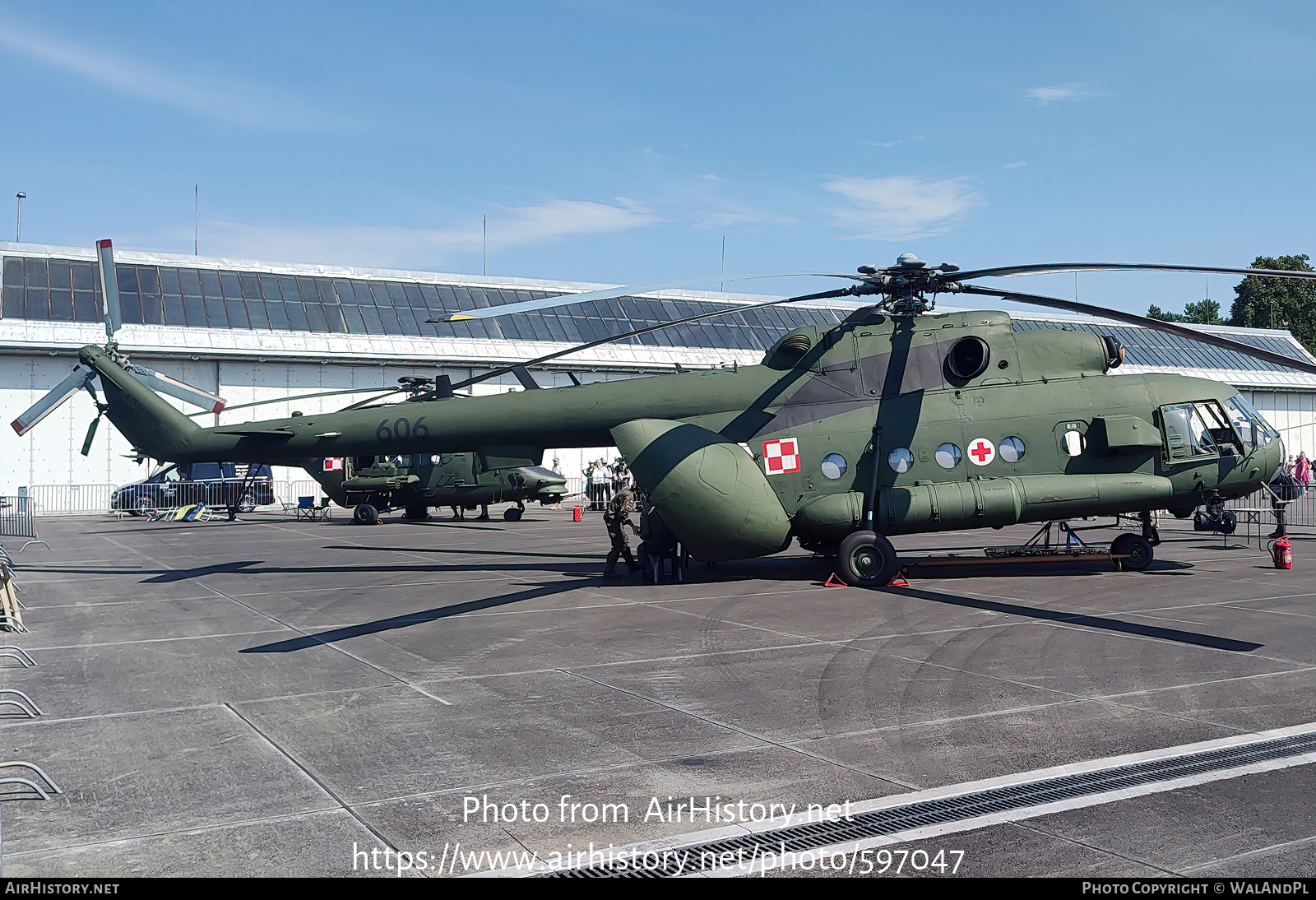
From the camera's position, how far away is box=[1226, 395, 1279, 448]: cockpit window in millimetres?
15523

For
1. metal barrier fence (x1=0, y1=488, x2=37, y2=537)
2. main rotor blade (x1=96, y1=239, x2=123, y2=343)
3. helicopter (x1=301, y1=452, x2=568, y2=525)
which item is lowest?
metal barrier fence (x1=0, y1=488, x2=37, y2=537)

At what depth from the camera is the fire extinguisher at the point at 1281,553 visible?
52.2 feet

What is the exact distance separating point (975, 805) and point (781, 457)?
1001cm

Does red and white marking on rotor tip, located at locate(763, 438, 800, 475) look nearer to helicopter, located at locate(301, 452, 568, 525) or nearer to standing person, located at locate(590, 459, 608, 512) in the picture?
helicopter, located at locate(301, 452, 568, 525)

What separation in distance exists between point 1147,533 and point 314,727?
14099 mm

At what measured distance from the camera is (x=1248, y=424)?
15.7 metres

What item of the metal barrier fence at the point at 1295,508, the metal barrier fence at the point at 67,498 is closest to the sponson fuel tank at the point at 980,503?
the metal barrier fence at the point at 1295,508

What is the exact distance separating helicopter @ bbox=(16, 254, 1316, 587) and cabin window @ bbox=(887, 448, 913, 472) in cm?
2

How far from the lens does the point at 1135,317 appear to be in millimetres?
11305

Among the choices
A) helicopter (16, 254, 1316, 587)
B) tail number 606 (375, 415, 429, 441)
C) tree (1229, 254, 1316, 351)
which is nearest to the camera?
helicopter (16, 254, 1316, 587)

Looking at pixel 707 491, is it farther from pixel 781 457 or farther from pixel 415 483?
pixel 415 483

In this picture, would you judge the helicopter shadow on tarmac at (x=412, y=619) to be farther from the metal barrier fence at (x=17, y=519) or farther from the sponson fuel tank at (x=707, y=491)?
the metal barrier fence at (x=17, y=519)

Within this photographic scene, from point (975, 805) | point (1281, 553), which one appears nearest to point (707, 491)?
point (975, 805)

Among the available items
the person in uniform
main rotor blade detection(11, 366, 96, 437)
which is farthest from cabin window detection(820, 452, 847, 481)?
main rotor blade detection(11, 366, 96, 437)
